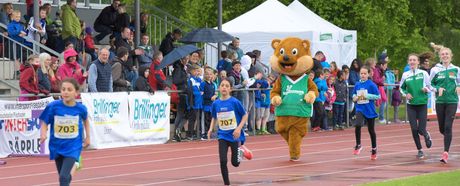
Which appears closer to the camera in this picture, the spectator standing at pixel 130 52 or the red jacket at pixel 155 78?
the red jacket at pixel 155 78

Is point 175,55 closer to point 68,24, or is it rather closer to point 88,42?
point 68,24

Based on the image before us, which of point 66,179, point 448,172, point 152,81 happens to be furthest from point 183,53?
point 66,179

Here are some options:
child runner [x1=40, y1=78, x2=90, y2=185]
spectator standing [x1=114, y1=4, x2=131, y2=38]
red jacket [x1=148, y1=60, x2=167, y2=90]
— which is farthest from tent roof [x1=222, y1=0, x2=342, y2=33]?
child runner [x1=40, y1=78, x2=90, y2=185]

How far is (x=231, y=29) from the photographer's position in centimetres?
3834

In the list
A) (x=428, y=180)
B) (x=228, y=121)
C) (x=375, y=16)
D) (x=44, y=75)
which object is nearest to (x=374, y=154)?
(x=428, y=180)

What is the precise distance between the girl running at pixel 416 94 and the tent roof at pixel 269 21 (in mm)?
16671

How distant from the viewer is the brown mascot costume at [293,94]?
20.2 metres

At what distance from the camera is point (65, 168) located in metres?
13.6

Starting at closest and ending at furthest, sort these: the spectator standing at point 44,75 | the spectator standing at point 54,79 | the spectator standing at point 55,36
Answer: the spectator standing at point 44,75 < the spectator standing at point 54,79 < the spectator standing at point 55,36

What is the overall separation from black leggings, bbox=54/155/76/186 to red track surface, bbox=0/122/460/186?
2831mm

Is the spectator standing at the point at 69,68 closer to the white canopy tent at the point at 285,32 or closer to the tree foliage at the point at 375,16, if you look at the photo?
the white canopy tent at the point at 285,32

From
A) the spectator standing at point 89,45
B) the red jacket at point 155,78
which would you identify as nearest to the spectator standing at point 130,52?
the red jacket at point 155,78

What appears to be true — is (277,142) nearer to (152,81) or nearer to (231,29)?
(152,81)

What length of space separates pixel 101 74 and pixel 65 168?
1047cm
